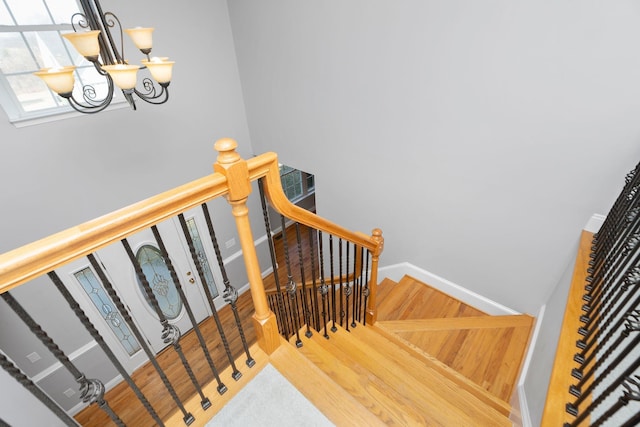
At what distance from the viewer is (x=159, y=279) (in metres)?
4.20

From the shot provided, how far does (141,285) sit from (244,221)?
3.73 metres

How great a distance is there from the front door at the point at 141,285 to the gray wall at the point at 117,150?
0.86 feet

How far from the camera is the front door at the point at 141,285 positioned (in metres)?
3.46

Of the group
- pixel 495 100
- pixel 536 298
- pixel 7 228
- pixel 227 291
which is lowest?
pixel 536 298

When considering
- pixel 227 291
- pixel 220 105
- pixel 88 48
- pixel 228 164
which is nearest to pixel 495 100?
pixel 228 164

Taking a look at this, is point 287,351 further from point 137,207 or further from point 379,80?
point 379,80

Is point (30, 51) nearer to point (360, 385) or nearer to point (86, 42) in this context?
point (86, 42)

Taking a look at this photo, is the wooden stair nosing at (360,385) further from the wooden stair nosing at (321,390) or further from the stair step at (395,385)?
the wooden stair nosing at (321,390)

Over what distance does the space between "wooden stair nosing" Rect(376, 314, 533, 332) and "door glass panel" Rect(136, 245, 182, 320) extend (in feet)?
10.2

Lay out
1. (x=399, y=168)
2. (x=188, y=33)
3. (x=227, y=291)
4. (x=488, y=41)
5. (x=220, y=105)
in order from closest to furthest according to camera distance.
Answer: (x=227, y=291) < (x=488, y=41) < (x=399, y=168) < (x=188, y=33) < (x=220, y=105)

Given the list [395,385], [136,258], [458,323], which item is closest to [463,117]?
[458,323]

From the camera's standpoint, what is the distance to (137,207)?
2.89 feet

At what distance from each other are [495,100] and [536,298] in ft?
6.02

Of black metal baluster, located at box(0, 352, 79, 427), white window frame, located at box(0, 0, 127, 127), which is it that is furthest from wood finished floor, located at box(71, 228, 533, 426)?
white window frame, located at box(0, 0, 127, 127)
